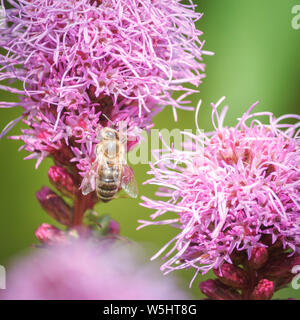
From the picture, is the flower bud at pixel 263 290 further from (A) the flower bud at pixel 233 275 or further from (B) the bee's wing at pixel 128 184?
(B) the bee's wing at pixel 128 184

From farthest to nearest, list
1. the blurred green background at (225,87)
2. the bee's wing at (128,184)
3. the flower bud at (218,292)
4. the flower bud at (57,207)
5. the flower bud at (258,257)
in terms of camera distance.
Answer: the blurred green background at (225,87), the flower bud at (57,207), the bee's wing at (128,184), the flower bud at (218,292), the flower bud at (258,257)

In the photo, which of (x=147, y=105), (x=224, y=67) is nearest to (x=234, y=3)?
(x=224, y=67)

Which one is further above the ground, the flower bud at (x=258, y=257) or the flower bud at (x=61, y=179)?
the flower bud at (x=61, y=179)

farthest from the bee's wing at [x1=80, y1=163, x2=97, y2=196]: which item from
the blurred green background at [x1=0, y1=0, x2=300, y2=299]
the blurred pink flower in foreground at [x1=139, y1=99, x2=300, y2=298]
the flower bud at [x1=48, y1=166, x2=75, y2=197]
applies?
the blurred green background at [x1=0, y1=0, x2=300, y2=299]

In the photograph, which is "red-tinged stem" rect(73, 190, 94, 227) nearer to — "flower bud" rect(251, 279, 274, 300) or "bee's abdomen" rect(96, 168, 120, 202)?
"bee's abdomen" rect(96, 168, 120, 202)

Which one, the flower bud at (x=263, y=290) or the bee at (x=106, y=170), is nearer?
the flower bud at (x=263, y=290)

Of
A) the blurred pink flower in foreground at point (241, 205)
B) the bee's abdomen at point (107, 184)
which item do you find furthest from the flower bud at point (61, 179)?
the blurred pink flower in foreground at point (241, 205)

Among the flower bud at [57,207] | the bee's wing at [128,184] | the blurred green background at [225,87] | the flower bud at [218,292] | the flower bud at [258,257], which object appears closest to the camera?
the flower bud at [258,257]

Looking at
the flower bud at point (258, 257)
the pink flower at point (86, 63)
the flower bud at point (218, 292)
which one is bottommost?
the flower bud at point (218, 292)
